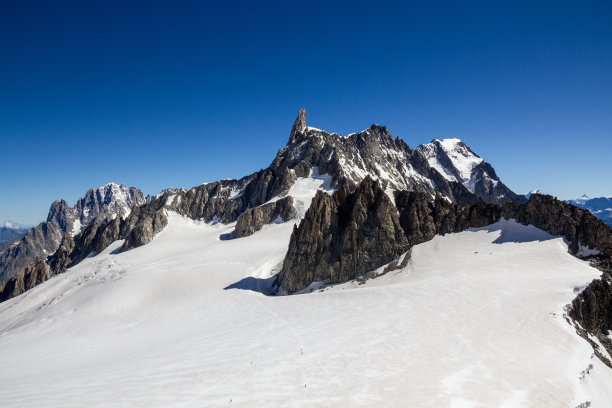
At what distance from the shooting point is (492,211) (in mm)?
38688

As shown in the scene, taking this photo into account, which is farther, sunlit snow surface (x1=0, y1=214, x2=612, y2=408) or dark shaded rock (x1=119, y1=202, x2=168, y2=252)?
dark shaded rock (x1=119, y1=202, x2=168, y2=252)

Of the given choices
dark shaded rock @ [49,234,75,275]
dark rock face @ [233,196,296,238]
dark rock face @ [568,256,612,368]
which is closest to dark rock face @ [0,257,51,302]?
dark shaded rock @ [49,234,75,275]

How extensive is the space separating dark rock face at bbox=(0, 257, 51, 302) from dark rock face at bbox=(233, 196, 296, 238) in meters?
54.8

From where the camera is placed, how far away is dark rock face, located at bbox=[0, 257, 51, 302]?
8075 centimetres

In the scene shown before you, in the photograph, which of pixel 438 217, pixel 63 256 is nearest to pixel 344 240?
pixel 438 217

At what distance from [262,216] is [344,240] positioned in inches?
A: 1817

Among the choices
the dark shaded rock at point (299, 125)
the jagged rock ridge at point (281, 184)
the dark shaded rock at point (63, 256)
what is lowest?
the dark shaded rock at point (63, 256)

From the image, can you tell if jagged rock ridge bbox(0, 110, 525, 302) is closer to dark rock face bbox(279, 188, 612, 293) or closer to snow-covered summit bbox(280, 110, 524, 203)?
snow-covered summit bbox(280, 110, 524, 203)

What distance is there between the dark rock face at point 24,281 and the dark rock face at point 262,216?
54770mm

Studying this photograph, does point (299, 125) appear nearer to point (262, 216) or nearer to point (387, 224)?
point (262, 216)

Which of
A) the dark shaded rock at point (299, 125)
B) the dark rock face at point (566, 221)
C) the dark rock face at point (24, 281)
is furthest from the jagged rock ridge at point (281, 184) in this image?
the dark rock face at point (566, 221)

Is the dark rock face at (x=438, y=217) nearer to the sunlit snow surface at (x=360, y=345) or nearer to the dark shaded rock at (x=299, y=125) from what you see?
the sunlit snow surface at (x=360, y=345)

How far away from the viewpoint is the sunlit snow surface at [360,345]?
493 inches

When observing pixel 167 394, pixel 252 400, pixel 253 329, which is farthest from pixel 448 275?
pixel 167 394
